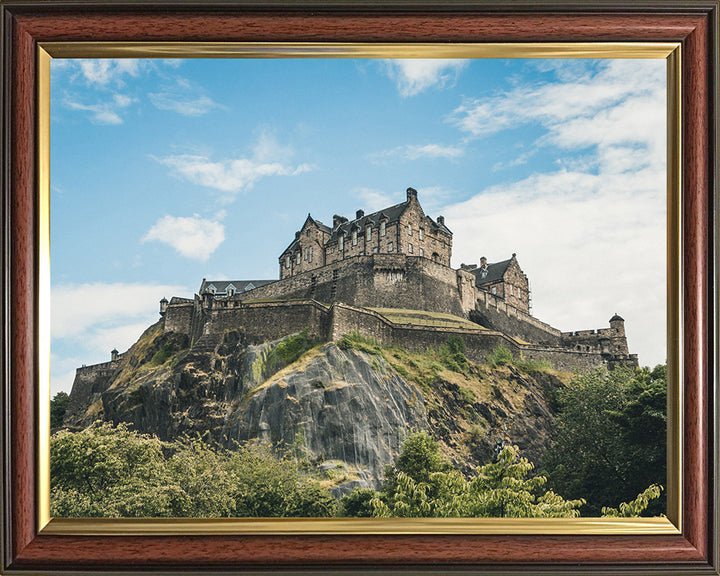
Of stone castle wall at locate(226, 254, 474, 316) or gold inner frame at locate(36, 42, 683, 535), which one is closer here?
gold inner frame at locate(36, 42, 683, 535)

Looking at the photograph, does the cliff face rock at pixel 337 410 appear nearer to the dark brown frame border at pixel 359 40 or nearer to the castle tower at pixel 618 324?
the dark brown frame border at pixel 359 40

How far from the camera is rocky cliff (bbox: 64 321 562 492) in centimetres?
389

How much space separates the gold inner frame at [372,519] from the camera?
10.5ft

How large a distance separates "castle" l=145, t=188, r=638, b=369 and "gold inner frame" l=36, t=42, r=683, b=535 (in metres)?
0.60

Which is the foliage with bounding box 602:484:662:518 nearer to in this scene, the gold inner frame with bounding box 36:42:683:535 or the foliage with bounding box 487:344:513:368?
the gold inner frame with bounding box 36:42:683:535

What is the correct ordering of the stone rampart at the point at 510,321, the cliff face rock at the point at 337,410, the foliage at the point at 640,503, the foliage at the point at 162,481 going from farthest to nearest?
the stone rampart at the point at 510,321, the cliff face rock at the point at 337,410, the foliage at the point at 162,481, the foliage at the point at 640,503

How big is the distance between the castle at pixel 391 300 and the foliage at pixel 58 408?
2.57ft

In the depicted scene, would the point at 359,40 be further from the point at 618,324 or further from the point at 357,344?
the point at 618,324

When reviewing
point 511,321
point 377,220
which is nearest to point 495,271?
point 511,321

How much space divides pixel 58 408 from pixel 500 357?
121 inches

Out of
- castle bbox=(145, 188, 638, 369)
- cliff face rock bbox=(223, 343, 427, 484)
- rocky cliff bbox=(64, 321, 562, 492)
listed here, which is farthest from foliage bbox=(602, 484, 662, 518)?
cliff face rock bbox=(223, 343, 427, 484)

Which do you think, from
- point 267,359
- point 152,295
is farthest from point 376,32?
point 267,359

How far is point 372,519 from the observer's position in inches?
127

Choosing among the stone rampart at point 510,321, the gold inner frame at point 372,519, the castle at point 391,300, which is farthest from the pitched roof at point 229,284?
the stone rampart at point 510,321
